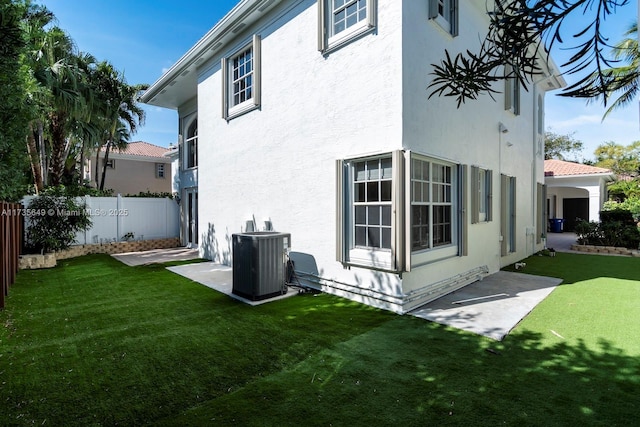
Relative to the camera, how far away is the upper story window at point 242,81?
8.47 m

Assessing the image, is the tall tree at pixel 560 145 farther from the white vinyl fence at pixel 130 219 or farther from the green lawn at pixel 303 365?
the white vinyl fence at pixel 130 219

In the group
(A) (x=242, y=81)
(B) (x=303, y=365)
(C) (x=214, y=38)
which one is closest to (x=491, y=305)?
(B) (x=303, y=365)

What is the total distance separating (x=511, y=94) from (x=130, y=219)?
1428cm

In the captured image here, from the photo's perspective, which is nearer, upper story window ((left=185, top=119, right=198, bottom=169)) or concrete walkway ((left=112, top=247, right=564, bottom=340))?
concrete walkway ((left=112, top=247, right=564, bottom=340))

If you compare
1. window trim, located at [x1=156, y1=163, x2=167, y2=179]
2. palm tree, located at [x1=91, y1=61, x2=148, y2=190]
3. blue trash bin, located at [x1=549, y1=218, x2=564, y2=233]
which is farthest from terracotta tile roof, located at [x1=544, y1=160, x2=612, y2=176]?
window trim, located at [x1=156, y1=163, x2=167, y2=179]

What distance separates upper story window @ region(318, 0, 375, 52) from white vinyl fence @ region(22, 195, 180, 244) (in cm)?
1042

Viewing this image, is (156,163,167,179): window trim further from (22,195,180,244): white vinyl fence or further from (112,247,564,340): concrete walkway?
(112,247,564,340): concrete walkway

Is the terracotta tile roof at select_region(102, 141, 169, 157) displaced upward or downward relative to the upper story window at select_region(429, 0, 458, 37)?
upward

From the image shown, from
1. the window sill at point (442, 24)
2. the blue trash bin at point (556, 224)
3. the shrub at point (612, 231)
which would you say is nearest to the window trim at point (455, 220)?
the window sill at point (442, 24)

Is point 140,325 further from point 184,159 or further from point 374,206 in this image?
point 184,159

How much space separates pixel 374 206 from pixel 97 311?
5113 millimetres

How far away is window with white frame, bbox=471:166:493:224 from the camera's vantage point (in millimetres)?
7492

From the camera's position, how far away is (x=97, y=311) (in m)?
5.62

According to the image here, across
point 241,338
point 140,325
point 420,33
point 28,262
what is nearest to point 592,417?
point 241,338
